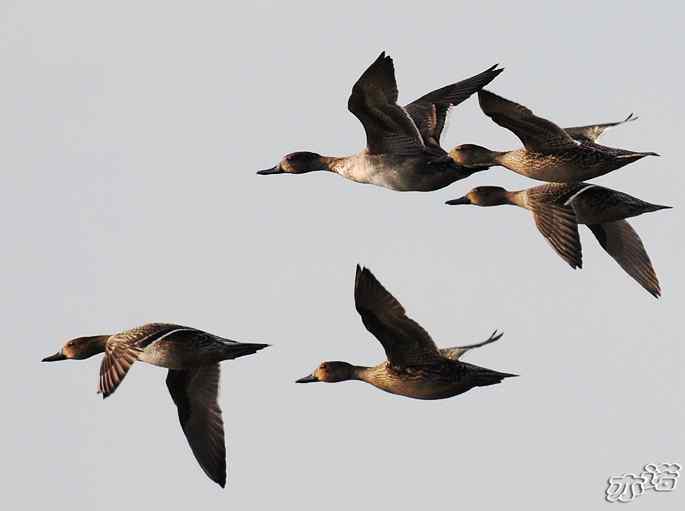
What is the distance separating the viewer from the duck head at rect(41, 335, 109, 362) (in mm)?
25125

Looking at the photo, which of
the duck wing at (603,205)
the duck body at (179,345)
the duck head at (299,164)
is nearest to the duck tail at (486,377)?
the duck body at (179,345)

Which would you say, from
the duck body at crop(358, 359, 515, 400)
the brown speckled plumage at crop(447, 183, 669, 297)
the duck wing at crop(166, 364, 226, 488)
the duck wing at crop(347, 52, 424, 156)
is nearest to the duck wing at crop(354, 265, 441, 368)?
the duck body at crop(358, 359, 515, 400)

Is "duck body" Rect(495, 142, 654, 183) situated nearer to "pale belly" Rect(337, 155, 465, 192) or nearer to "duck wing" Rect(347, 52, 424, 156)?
"pale belly" Rect(337, 155, 465, 192)

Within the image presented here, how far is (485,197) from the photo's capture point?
26719 millimetres

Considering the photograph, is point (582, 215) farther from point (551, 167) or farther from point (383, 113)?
point (383, 113)

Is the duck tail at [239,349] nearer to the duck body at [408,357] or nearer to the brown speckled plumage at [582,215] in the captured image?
the duck body at [408,357]

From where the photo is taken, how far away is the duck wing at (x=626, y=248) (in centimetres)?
2609

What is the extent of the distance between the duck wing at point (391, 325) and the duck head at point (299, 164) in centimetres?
423

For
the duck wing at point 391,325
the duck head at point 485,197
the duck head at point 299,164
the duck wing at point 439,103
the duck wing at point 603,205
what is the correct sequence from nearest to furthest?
1. the duck wing at point 391,325
2. the duck wing at point 603,205
3. the duck wing at point 439,103
4. the duck head at point 299,164
5. the duck head at point 485,197

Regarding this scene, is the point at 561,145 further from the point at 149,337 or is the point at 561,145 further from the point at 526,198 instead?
the point at 149,337

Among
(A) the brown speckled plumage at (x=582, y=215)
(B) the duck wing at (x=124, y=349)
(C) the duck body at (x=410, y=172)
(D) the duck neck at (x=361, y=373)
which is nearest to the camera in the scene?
(B) the duck wing at (x=124, y=349)

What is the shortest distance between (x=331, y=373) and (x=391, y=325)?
104 inches

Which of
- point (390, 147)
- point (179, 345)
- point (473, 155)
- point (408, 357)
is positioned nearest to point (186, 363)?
point (179, 345)

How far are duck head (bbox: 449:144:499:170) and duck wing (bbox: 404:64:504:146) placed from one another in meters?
0.56
